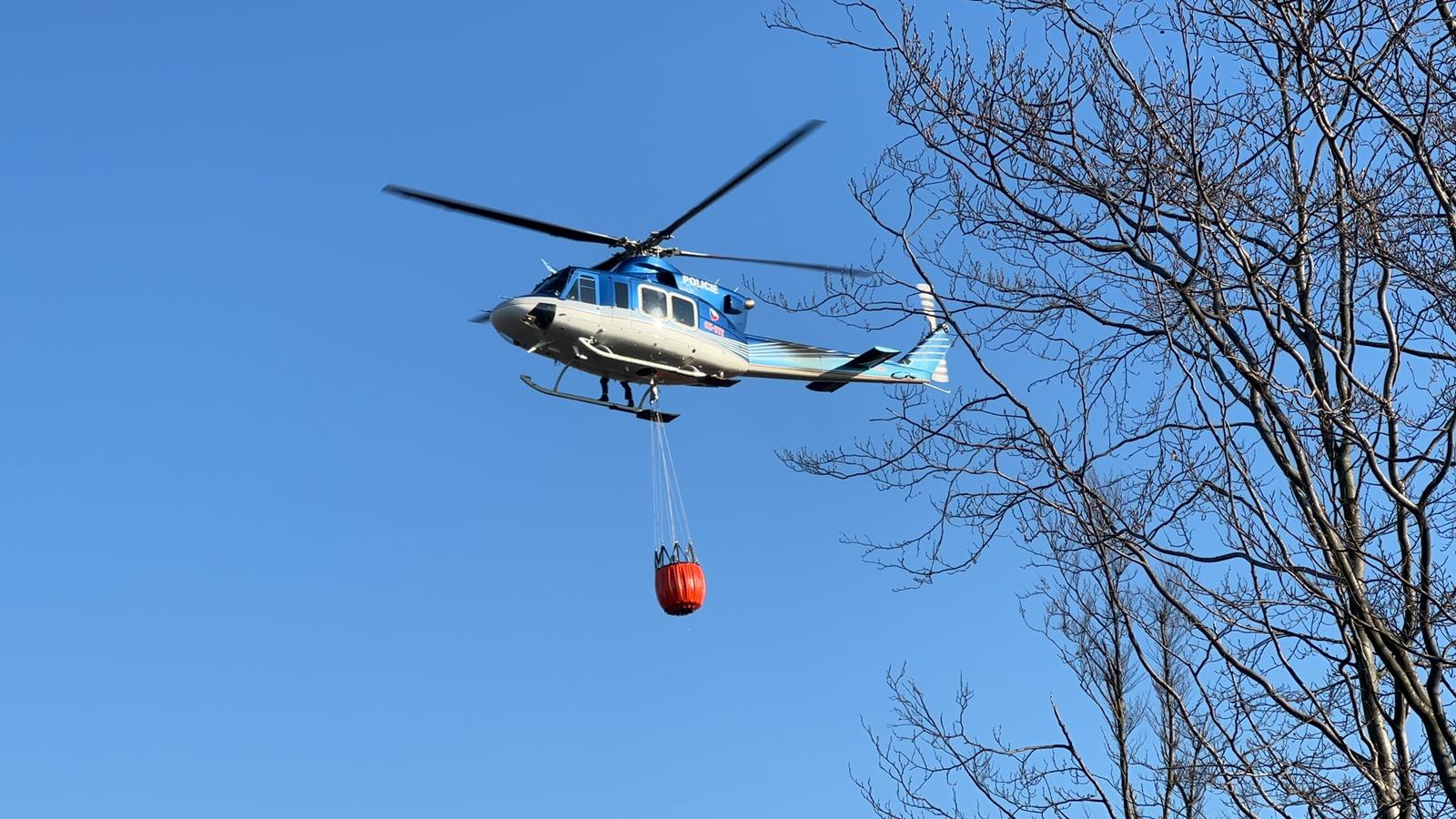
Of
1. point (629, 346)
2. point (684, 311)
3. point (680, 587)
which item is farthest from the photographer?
point (684, 311)

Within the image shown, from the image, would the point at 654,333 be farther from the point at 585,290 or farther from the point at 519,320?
the point at 519,320

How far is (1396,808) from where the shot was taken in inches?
229

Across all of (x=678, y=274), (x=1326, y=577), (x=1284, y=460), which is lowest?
(x=1326, y=577)

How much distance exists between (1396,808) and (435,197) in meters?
10.8

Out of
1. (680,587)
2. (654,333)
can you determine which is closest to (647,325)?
(654,333)

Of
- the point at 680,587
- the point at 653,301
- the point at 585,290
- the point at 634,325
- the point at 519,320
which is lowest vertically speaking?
the point at 680,587

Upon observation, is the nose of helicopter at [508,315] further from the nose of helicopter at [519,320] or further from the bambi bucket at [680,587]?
the bambi bucket at [680,587]

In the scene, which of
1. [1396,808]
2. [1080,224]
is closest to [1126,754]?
[1396,808]

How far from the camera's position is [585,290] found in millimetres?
15812

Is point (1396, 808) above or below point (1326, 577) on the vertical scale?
below

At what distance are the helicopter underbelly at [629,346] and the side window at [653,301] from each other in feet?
0.28

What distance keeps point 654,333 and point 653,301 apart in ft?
1.26

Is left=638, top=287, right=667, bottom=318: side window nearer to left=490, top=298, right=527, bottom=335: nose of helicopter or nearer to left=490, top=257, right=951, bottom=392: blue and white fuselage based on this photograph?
left=490, top=257, right=951, bottom=392: blue and white fuselage

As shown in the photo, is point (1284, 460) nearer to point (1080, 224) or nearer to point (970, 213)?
point (1080, 224)
